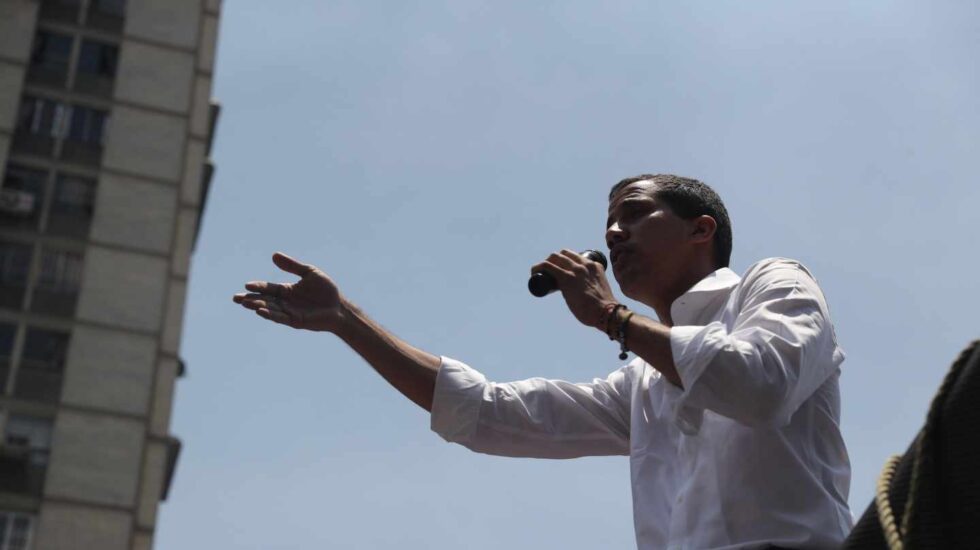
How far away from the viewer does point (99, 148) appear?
1124 inches

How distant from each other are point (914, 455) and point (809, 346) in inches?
45.4

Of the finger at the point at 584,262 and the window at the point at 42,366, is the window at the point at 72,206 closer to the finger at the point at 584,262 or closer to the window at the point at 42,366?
the window at the point at 42,366

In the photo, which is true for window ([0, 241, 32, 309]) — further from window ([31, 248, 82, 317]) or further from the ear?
the ear

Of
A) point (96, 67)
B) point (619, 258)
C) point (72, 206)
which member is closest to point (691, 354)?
point (619, 258)

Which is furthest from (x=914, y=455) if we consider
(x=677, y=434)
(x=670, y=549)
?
(x=677, y=434)

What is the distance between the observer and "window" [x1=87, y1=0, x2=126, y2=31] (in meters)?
29.7

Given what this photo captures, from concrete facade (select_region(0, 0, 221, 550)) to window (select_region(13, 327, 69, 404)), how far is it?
2 cm

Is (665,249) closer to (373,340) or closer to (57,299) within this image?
(373,340)

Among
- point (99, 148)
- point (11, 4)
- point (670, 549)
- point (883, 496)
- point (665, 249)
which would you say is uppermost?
point (11, 4)

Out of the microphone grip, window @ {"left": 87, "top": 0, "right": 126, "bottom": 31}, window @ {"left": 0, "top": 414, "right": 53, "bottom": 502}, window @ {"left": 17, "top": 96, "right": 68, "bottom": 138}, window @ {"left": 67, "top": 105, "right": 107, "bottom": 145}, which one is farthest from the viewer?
window @ {"left": 87, "top": 0, "right": 126, "bottom": 31}

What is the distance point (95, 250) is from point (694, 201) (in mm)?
24923

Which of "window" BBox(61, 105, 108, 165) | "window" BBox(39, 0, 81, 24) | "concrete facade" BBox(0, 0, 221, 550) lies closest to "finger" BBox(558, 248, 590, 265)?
"concrete facade" BBox(0, 0, 221, 550)

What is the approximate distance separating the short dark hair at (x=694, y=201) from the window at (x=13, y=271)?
23.9m

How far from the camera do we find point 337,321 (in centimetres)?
385
